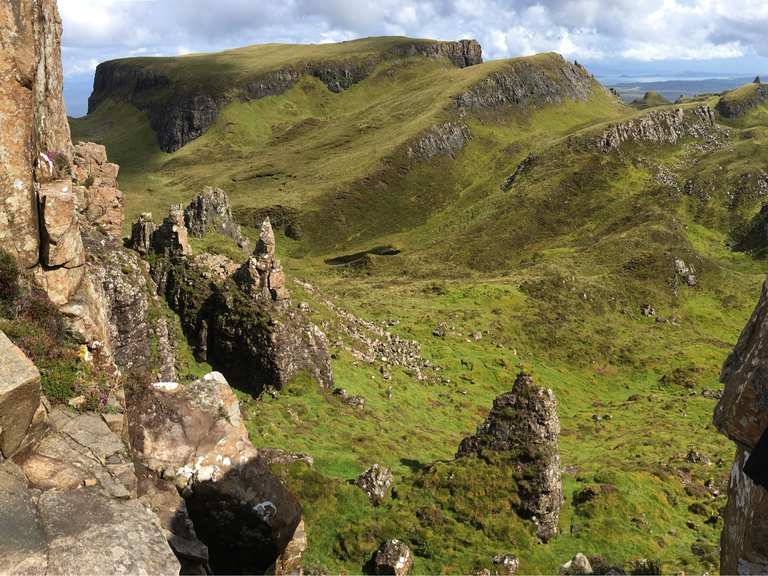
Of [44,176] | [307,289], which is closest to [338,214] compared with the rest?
[307,289]

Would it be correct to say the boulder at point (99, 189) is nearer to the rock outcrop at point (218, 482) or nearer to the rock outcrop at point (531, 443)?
the rock outcrop at point (218, 482)

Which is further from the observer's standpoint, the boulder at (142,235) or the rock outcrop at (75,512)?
the boulder at (142,235)

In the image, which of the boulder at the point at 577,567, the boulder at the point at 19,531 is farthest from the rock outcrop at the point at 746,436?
the boulder at the point at 19,531

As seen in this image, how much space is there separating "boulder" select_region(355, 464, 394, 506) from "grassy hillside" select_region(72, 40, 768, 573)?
0.70m

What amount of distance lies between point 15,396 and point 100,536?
3538mm

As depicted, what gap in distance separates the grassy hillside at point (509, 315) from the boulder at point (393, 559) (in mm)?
767

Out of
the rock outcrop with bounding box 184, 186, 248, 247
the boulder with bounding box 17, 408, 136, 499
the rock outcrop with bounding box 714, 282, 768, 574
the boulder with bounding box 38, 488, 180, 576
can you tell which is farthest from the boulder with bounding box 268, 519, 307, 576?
the rock outcrop with bounding box 184, 186, 248, 247

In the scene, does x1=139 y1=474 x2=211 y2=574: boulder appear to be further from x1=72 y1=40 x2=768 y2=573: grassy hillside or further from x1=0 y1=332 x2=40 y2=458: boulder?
x1=72 y1=40 x2=768 y2=573: grassy hillside

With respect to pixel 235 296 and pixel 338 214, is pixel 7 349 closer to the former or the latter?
pixel 235 296

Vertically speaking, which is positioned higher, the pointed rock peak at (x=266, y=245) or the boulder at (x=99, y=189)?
the boulder at (x=99, y=189)

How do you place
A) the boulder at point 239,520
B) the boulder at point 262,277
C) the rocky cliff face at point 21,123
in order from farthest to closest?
1. the boulder at point 262,277
2. the boulder at point 239,520
3. the rocky cliff face at point 21,123

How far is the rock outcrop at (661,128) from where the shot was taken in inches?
5817

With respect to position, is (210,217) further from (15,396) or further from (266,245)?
(15,396)

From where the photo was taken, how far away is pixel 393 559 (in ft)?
79.6
